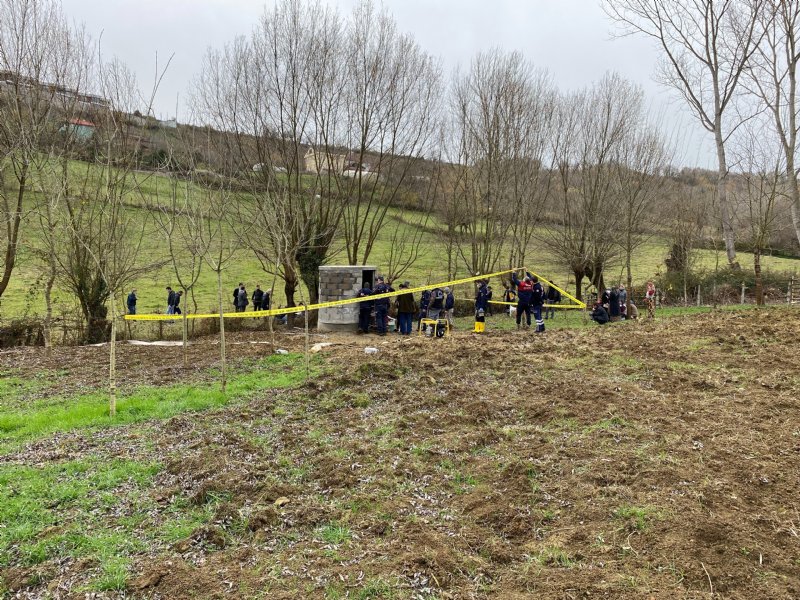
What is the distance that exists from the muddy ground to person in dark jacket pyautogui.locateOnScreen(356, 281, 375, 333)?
20.9 feet

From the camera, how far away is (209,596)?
3.77m

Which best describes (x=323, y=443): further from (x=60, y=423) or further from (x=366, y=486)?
(x=60, y=423)

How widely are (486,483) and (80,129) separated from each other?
17950mm

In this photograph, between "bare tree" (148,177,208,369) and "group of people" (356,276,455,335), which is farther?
"group of people" (356,276,455,335)

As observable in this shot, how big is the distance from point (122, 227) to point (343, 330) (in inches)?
283

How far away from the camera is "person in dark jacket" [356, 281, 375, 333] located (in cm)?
1645

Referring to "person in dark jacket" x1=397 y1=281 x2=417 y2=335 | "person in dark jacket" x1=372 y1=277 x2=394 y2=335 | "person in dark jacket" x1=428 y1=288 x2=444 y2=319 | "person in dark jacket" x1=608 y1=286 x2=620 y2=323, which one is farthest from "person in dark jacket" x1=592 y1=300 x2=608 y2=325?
"person in dark jacket" x1=372 y1=277 x2=394 y2=335

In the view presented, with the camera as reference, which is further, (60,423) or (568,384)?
(568,384)

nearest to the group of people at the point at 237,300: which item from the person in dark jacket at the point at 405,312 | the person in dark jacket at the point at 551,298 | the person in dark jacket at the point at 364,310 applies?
the person in dark jacket at the point at 364,310

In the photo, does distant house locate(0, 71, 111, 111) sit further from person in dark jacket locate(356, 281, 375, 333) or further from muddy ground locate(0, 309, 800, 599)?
muddy ground locate(0, 309, 800, 599)

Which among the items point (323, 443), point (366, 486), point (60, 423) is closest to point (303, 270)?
point (60, 423)

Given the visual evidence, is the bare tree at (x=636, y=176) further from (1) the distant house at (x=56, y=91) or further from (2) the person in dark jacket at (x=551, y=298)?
(1) the distant house at (x=56, y=91)

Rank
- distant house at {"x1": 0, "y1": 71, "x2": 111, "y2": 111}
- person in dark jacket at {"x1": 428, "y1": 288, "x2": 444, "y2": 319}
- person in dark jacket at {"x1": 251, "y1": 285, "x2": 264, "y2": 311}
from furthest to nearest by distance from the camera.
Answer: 1. person in dark jacket at {"x1": 251, "y1": 285, "x2": 264, "y2": 311}
2. person in dark jacket at {"x1": 428, "y1": 288, "x2": 444, "y2": 319}
3. distant house at {"x1": 0, "y1": 71, "x2": 111, "y2": 111}

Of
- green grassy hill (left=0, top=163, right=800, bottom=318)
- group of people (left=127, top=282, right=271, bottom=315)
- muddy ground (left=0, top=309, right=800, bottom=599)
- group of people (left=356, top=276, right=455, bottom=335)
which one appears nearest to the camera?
muddy ground (left=0, top=309, right=800, bottom=599)
